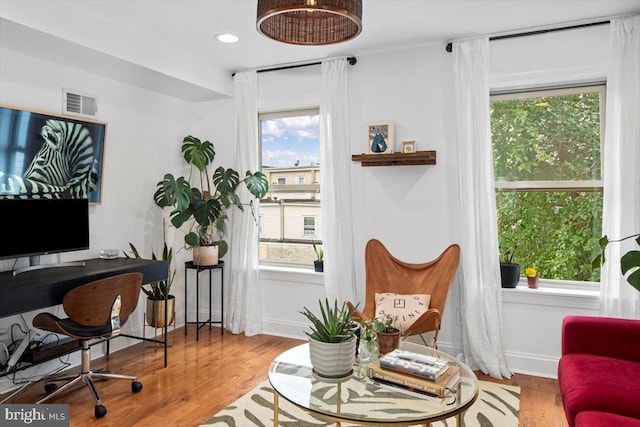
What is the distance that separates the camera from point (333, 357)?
2127 mm

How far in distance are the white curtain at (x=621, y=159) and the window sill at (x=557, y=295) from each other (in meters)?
0.13

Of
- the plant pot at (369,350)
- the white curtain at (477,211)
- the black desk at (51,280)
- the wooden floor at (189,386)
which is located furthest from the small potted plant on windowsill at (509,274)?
the black desk at (51,280)

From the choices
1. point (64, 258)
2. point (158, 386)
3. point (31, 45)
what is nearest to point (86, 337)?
point (158, 386)

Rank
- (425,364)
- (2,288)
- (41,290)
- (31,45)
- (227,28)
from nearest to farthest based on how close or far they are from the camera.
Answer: (425,364)
(2,288)
(41,290)
(31,45)
(227,28)

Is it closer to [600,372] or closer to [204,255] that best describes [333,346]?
[600,372]

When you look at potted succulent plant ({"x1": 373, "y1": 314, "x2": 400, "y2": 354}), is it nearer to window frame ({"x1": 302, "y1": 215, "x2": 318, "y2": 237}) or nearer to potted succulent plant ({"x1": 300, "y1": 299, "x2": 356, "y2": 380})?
potted succulent plant ({"x1": 300, "y1": 299, "x2": 356, "y2": 380})

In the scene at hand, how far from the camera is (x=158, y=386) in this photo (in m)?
3.21

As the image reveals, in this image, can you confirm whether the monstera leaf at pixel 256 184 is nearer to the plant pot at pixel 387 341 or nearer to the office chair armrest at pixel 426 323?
the office chair armrest at pixel 426 323

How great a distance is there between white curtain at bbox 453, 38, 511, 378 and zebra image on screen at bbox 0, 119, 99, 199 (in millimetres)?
2921

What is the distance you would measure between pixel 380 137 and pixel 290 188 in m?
1.16

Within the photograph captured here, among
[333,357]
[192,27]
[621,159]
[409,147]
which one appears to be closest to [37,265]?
[192,27]

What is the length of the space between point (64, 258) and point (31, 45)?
153cm

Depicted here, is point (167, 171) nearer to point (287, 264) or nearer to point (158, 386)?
point (287, 264)

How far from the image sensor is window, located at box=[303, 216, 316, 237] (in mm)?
4500
